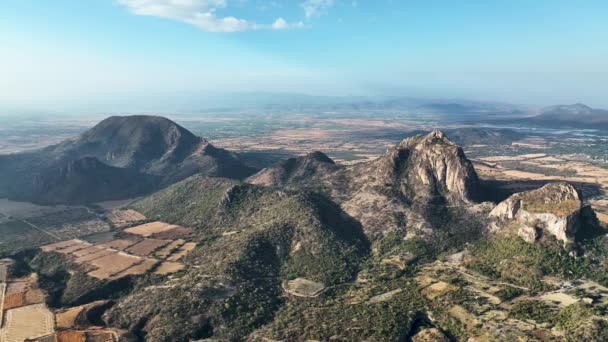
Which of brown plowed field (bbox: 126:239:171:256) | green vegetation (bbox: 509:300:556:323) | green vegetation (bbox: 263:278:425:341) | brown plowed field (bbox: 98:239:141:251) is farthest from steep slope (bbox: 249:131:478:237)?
brown plowed field (bbox: 98:239:141:251)

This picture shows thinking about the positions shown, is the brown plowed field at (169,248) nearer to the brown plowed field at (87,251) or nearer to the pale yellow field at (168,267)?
the pale yellow field at (168,267)

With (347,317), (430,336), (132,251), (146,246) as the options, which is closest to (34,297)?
(132,251)

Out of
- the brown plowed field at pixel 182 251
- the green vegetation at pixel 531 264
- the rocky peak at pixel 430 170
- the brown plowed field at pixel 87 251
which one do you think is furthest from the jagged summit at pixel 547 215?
the brown plowed field at pixel 87 251

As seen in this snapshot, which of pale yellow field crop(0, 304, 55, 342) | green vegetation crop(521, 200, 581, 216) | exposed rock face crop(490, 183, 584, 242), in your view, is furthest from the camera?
green vegetation crop(521, 200, 581, 216)

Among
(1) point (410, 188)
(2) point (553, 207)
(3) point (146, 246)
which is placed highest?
(2) point (553, 207)

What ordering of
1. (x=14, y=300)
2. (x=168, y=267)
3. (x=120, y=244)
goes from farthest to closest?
(x=120, y=244), (x=168, y=267), (x=14, y=300)

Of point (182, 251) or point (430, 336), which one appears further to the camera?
point (182, 251)

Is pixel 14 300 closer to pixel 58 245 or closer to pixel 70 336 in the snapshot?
pixel 70 336

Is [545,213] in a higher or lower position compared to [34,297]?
higher

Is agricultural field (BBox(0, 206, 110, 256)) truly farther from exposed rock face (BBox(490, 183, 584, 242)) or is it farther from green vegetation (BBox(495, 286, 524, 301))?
exposed rock face (BBox(490, 183, 584, 242))
